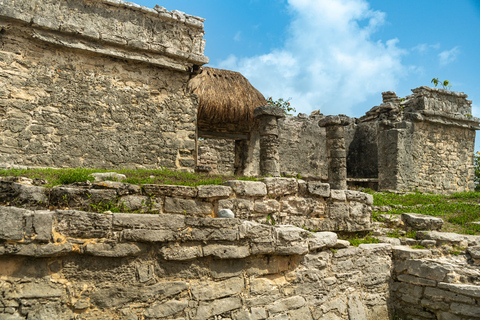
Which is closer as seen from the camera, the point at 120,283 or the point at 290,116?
the point at 120,283

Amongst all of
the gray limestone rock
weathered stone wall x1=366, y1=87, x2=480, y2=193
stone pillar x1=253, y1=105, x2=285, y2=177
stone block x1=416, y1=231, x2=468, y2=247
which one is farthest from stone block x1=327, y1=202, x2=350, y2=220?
weathered stone wall x1=366, y1=87, x2=480, y2=193

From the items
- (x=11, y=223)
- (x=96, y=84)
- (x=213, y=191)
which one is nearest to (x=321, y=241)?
(x=213, y=191)

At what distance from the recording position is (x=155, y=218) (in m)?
3.61

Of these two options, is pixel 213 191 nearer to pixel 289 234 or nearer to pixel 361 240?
pixel 289 234

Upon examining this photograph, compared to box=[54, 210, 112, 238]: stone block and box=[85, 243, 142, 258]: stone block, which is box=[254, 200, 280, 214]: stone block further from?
box=[54, 210, 112, 238]: stone block

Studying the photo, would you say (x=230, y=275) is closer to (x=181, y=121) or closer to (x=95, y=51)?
(x=181, y=121)

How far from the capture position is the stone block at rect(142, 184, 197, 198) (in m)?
4.07

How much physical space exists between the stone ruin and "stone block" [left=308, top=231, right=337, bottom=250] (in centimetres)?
2

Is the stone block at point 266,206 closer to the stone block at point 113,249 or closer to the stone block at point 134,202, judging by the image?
the stone block at point 134,202

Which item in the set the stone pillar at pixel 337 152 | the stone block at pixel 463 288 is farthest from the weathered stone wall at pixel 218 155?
the stone block at pixel 463 288

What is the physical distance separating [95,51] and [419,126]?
37.1 ft

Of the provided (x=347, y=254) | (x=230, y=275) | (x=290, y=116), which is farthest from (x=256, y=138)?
(x=230, y=275)

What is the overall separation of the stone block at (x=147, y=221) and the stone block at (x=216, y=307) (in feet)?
2.72

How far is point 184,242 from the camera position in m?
3.69
